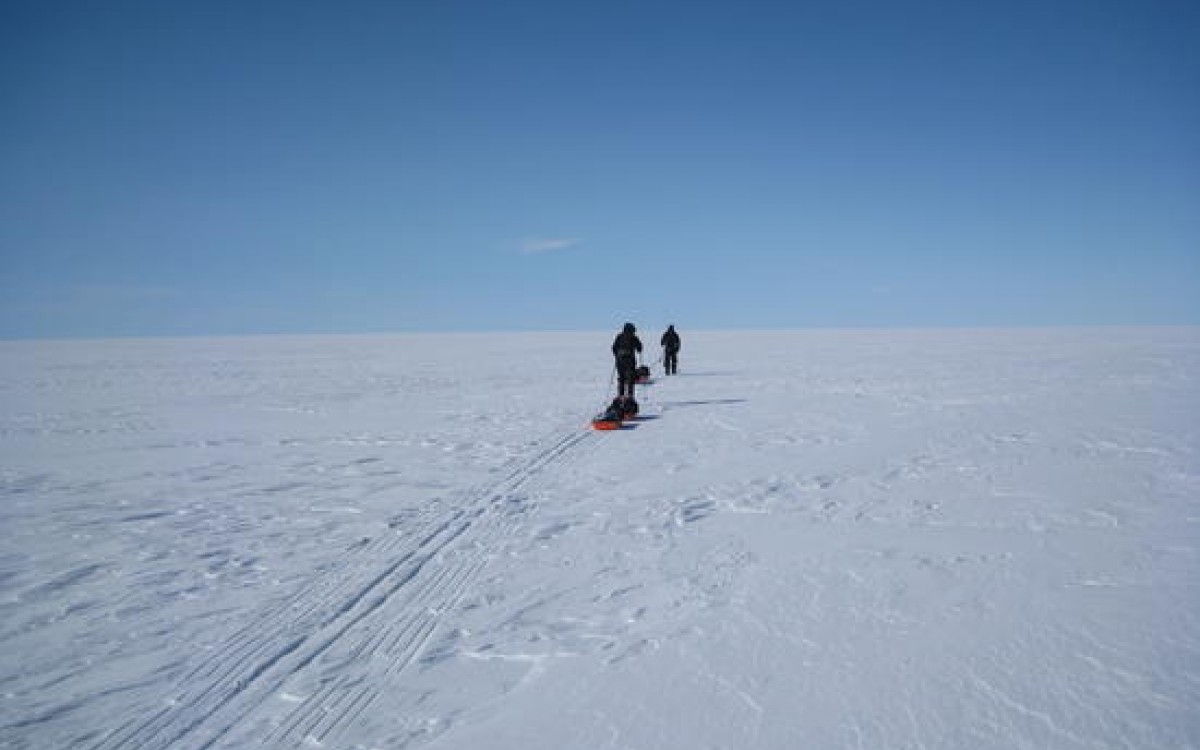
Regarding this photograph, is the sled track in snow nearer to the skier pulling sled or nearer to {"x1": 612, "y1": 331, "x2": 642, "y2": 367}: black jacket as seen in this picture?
the skier pulling sled

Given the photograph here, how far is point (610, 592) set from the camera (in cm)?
416

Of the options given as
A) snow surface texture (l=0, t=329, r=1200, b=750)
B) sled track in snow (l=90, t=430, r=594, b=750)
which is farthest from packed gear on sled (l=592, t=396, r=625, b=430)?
sled track in snow (l=90, t=430, r=594, b=750)

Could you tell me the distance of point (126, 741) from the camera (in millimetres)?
2771

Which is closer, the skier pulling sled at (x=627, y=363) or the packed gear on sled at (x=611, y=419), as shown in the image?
the packed gear on sled at (x=611, y=419)

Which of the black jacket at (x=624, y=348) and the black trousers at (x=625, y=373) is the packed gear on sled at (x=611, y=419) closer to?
the black trousers at (x=625, y=373)

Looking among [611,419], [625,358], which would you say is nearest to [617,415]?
[611,419]

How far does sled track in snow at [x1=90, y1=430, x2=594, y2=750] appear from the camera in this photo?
2.82m

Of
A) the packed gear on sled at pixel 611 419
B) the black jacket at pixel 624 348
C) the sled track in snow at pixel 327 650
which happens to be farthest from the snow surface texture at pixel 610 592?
the black jacket at pixel 624 348

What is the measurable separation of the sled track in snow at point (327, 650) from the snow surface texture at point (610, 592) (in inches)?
0.8

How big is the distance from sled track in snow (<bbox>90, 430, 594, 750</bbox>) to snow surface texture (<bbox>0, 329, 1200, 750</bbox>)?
0.02 meters

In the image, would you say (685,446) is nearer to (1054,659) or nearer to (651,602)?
(651,602)

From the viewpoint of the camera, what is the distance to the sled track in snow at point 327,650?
282 centimetres

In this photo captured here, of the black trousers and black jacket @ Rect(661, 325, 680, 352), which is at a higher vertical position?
black jacket @ Rect(661, 325, 680, 352)

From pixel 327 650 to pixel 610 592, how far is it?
5.64 ft
